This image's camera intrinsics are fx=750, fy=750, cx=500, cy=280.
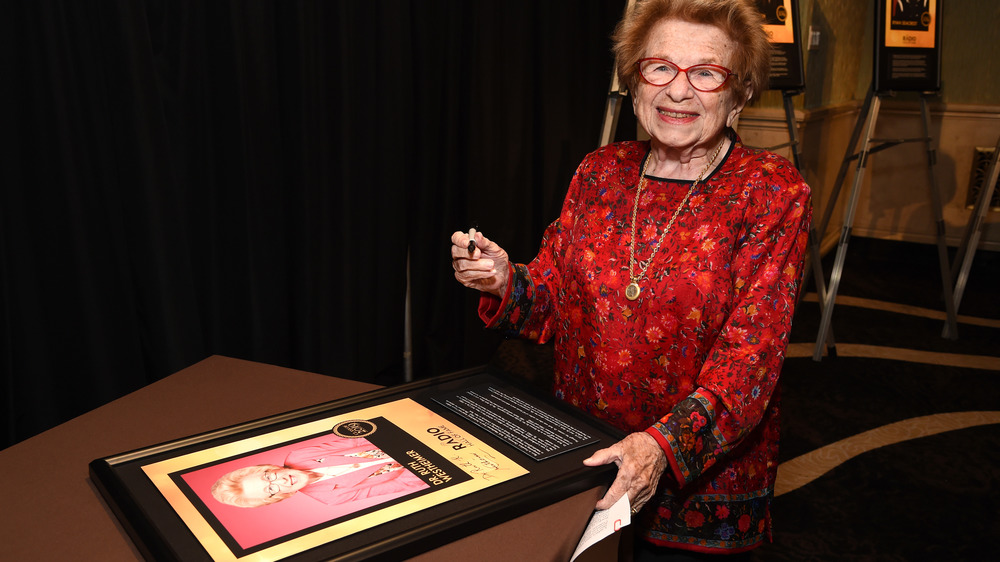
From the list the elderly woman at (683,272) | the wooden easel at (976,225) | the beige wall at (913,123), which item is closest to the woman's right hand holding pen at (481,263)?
the elderly woman at (683,272)

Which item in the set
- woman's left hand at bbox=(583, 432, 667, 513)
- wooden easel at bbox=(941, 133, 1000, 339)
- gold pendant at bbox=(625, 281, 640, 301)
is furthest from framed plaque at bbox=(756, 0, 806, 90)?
woman's left hand at bbox=(583, 432, 667, 513)

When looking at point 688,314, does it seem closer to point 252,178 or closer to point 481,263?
point 481,263

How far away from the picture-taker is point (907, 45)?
386 cm

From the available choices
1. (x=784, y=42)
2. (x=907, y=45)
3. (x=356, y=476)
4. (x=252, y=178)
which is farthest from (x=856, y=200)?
(x=356, y=476)

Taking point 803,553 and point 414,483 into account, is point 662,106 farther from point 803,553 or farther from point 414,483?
point 803,553

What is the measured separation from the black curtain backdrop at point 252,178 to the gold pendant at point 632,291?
3.88 ft

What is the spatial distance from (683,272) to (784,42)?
8.63 ft

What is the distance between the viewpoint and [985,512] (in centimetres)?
251

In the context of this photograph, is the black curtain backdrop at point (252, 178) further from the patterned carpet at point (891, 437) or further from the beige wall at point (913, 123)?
the beige wall at point (913, 123)

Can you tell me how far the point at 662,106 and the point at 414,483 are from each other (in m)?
0.88

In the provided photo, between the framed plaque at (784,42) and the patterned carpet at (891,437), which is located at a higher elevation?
the framed plaque at (784,42)

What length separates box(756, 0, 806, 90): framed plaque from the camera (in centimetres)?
346

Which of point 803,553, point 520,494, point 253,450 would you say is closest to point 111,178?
point 253,450

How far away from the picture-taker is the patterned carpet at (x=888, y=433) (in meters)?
2.38
